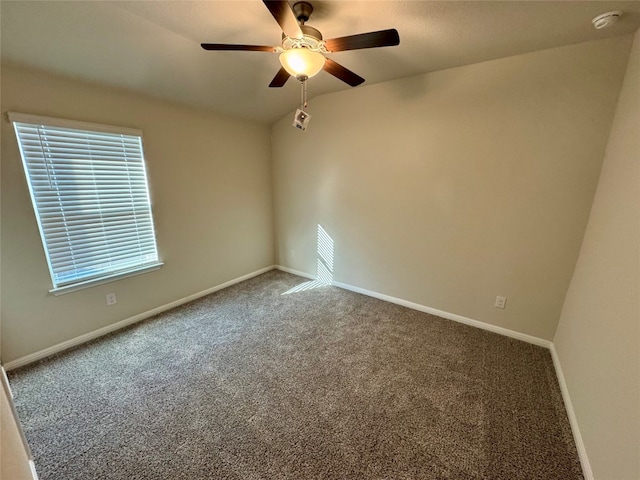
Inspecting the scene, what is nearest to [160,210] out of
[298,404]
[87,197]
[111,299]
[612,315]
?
[87,197]

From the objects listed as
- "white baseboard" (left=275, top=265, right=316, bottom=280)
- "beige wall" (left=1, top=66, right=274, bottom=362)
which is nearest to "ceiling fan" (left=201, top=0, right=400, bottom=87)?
"beige wall" (left=1, top=66, right=274, bottom=362)

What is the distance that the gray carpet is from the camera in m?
1.40

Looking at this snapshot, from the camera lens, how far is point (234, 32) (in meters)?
1.90

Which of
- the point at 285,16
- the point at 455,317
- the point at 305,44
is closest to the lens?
the point at 285,16

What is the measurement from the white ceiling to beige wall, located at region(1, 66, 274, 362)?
0.74 ft

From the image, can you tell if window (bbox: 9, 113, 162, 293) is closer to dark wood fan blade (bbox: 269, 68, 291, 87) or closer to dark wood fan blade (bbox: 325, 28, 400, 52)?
dark wood fan blade (bbox: 269, 68, 291, 87)

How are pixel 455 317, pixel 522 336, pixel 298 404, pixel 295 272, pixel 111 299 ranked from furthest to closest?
A: pixel 295 272
pixel 455 317
pixel 111 299
pixel 522 336
pixel 298 404

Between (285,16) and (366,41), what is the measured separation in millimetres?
437

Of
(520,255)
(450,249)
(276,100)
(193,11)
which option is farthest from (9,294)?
(520,255)

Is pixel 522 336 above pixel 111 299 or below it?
below

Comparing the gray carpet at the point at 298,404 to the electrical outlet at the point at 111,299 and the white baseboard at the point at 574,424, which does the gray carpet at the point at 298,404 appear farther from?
the electrical outlet at the point at 111,299

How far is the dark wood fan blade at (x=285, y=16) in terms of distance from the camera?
46.7 inches

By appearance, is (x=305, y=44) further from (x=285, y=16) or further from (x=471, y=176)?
(x=471, y=176)

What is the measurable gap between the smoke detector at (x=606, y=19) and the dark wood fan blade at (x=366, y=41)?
127 cm
